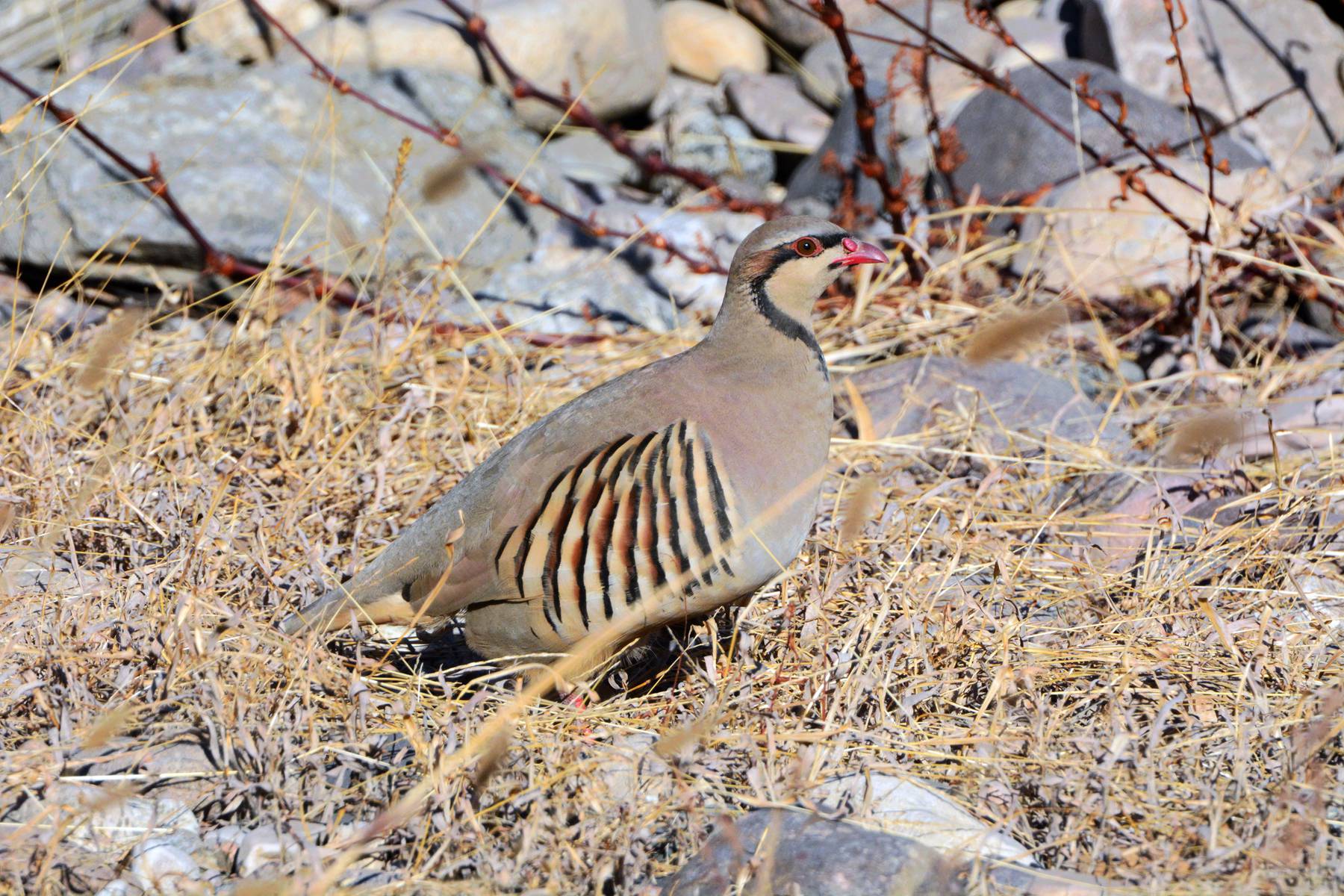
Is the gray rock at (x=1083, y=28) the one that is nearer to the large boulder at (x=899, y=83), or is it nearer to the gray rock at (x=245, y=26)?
the large boulder at (x=899, y=83)

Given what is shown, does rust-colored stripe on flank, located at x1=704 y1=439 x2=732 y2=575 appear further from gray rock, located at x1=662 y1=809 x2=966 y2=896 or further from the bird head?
gray rock, located at x1=662 y1=809 x2=966 y2=896

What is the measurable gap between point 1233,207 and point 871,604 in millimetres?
2675

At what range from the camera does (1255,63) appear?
6.70m

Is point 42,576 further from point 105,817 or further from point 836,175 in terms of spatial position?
point 836,175

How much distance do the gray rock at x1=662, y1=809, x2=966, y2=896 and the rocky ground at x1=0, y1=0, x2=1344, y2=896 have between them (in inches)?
0.4

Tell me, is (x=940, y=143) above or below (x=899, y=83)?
below

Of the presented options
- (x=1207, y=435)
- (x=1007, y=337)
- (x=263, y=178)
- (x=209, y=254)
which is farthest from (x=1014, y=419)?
(x=263, y=178)

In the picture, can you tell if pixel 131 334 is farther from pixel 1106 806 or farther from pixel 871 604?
pixel 1106 806

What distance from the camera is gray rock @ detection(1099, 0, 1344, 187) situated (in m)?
6.52

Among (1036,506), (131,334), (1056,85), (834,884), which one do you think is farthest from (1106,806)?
(1056,85)

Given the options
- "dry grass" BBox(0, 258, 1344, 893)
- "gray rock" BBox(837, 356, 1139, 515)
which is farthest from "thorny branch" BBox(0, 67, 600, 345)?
"gray rock" BBox(837, 356, 1139, 515)

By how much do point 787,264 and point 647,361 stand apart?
1871 millimetres

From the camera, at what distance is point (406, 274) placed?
18.2 feet

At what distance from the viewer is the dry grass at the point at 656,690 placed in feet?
8.60
